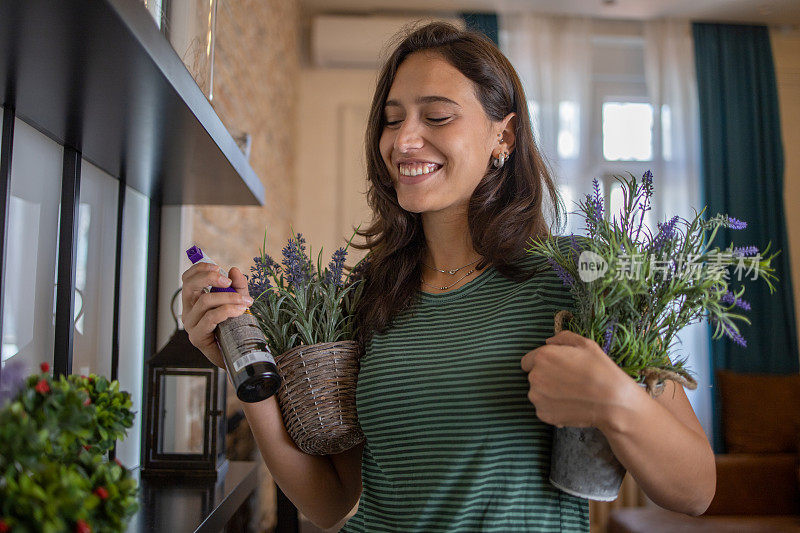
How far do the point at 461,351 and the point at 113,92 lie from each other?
0.57 meters

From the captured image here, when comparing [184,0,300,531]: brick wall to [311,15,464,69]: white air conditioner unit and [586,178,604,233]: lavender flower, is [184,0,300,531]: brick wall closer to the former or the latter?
[311,15,464,69]: white air conditioner unit

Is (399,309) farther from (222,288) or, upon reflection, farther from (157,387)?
(157,387)

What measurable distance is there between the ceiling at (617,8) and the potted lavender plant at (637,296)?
3.16 m

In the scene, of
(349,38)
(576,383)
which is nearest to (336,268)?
(576,383)

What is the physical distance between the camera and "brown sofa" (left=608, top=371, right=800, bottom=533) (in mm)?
2561

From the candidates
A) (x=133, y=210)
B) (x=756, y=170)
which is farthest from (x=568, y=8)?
(x=133, y=210)

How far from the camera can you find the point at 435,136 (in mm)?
1026

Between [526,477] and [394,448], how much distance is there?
20 cm

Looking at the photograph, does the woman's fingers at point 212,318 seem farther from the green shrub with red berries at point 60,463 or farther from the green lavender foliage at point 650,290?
the green lavender foliage at point 650,290

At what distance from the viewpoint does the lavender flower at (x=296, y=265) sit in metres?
0.95

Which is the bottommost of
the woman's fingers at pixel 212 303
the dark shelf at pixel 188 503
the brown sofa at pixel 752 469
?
the brown sofa at pixel 752 469

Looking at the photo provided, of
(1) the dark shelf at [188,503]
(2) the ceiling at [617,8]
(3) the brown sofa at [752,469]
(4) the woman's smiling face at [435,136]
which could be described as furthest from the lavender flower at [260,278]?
(2) the ceiling at [617,8]

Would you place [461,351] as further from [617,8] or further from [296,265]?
[617,8]

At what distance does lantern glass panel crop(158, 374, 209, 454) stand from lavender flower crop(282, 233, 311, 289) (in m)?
0.44
